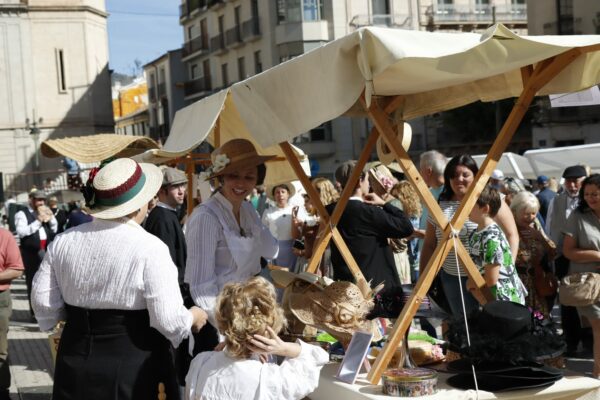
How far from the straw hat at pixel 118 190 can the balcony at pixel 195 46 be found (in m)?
55.1

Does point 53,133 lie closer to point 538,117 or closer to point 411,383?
point 538,117

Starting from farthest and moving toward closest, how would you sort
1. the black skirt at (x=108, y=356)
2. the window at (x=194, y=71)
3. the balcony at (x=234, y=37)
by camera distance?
the window at (x=194, y=71) → the balcony at (x=234, y=37) → the black skirt at (x=108, y=356)

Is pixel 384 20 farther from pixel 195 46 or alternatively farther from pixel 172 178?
pixel 172 178

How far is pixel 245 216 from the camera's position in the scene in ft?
17.3

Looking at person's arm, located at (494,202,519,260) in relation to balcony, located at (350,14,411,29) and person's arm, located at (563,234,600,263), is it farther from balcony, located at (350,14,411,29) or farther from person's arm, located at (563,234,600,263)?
balcony, located at (350,14,411,29)

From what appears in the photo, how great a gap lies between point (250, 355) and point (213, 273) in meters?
1.05

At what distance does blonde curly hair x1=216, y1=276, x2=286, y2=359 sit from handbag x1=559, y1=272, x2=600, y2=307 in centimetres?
382

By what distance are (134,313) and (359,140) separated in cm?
4401

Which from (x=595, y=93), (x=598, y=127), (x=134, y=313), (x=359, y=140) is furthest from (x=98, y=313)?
(x=359, y=140)

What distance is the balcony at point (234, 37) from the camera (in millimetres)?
52184

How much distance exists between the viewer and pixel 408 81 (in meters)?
4.91

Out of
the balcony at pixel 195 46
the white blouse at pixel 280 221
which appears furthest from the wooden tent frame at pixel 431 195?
the balcony at pixel 195 46

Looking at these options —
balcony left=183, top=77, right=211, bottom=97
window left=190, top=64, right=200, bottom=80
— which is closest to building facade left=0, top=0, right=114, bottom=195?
balcony left=183, top=77, right=211, bottom=97

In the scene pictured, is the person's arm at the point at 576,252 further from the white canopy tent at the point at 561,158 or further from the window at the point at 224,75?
the window at the point at 224,75
